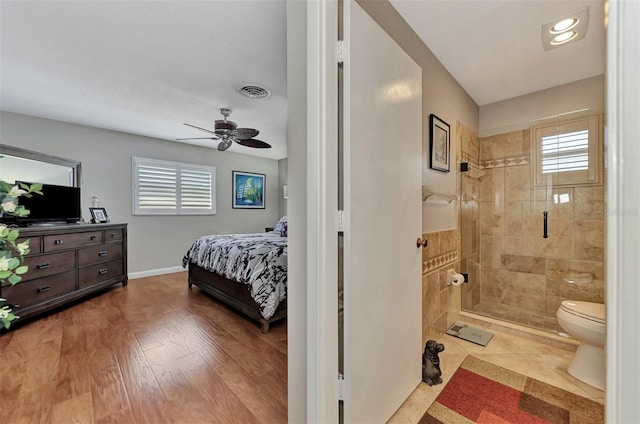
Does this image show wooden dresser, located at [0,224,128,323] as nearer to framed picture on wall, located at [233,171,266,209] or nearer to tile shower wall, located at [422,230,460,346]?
framed picture on wall, located at [233,171,266,209]

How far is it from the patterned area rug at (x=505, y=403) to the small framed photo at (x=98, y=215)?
4.26m

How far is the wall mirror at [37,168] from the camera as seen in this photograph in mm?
2969

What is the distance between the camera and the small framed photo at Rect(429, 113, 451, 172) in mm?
1961

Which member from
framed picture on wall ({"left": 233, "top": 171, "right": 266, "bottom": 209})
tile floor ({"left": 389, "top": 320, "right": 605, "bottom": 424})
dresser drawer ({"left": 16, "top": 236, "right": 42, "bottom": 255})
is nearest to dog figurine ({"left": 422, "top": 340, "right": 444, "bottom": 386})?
tile floor ({"left": 389, "top": 320, "right": 605, "bottom": 424})

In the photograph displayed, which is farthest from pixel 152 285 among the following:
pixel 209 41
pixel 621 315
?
pixel 621 315

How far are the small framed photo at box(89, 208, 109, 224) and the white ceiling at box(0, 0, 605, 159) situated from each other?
1290 mm

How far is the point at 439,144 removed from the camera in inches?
81.3

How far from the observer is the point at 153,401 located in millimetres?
1504

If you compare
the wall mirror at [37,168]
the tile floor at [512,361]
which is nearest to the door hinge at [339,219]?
the tile floor at [512,361]

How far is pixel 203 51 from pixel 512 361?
3.22 metres

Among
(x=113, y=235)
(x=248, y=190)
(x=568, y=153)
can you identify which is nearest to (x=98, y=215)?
(x=113, y=235)

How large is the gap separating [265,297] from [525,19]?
9.11ft

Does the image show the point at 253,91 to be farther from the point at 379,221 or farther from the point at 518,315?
the point at 518,315

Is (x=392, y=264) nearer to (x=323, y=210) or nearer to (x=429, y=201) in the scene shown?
(x=323, y=210)
